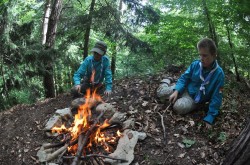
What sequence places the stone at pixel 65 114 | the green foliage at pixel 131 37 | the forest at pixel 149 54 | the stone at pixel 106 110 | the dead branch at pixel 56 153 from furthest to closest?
the green foliage at pixel 131 37
the stone at pixel 65 114
the stone at pixel 106 110
the forest at pixel 149 54
the dead branch at pixel 56 153

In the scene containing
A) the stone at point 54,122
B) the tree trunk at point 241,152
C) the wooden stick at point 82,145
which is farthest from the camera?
the stone at point 54,122

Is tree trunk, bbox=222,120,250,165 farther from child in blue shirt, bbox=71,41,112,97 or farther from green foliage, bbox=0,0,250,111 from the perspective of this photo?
green foliage, bbox=0,0,250,111

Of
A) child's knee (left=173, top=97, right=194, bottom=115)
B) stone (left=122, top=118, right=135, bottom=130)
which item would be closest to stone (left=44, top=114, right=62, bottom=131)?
stone (left=122, top=118, right=135, bottom=130)

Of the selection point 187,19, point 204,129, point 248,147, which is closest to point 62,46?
point 187,19

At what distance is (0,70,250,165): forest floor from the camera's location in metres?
4.37

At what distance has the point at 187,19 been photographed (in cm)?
801

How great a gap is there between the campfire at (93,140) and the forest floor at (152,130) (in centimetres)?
22

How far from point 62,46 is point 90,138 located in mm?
5520

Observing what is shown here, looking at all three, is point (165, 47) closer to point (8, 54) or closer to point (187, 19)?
point (187, 19)

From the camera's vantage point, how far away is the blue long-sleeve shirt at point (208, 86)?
16.1 feet

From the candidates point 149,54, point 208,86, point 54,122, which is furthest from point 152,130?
point 149,54

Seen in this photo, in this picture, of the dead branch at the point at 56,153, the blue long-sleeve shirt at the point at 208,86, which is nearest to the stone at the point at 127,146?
the dead branch at the point at 56,153

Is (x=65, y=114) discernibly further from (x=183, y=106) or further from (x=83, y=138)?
(x=183, y=106)

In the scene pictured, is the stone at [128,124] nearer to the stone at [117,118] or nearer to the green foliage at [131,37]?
the stone at [117,118]
